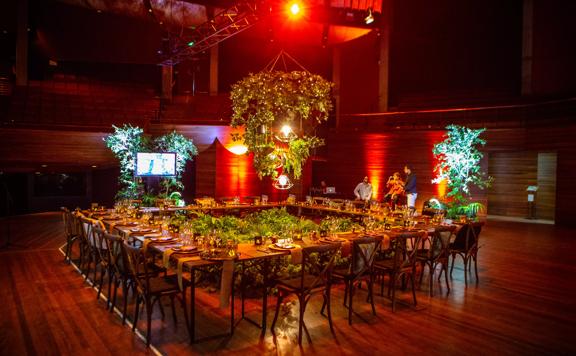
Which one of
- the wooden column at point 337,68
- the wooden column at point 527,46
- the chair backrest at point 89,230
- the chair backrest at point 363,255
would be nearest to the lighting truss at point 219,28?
the wooden column at point 337,68

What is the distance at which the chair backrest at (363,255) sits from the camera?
4926 mm

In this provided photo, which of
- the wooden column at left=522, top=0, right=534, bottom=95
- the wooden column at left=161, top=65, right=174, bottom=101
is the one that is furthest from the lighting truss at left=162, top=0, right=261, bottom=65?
the wooden column at left=522, top=0, right=534, bottom=95

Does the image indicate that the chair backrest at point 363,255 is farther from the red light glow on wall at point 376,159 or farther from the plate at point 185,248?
the red light glow on wall at point 376,159

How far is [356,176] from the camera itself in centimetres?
1641

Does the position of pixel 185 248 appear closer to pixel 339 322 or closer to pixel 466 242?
pixel 339 322

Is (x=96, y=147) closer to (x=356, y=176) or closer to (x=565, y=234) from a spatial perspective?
(x=356, y=176)

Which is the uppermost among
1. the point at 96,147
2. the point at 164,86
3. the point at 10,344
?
the point at 164,86

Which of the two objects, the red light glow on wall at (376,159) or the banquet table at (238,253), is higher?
the red light glow on wall at (376,159)

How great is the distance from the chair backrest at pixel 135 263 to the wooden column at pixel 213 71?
43.2 ft

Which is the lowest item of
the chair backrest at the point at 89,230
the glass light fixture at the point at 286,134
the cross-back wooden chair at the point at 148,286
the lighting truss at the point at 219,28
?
the cross-back wooden chair at the point at 148,286

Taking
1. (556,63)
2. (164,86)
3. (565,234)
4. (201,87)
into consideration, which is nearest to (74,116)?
(164,86)

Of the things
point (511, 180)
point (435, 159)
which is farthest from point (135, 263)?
point (511, 180)

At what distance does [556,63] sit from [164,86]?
14.2m

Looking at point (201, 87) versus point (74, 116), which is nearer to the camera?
point (74, 116)
